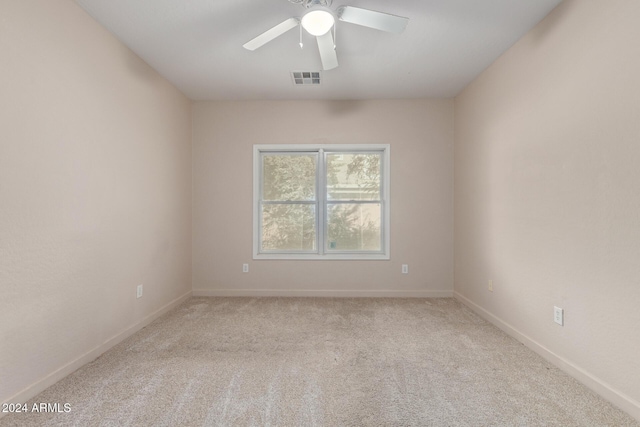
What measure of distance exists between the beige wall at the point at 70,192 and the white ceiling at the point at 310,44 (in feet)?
1.26

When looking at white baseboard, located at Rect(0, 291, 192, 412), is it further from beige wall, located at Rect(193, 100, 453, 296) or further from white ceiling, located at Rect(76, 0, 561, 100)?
white ceiling, located at Rect(76, 0, 561, 100)

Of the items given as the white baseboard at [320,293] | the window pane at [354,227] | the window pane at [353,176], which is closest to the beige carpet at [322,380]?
the white baseboard at [320,293]

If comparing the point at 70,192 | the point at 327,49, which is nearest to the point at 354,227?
the point at 327,49

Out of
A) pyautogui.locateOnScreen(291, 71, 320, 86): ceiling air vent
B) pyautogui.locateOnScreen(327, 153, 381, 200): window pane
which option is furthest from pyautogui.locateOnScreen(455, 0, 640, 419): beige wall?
pyautogui.locateOnScreen(291, 71, 320, 86): ceiling air vent

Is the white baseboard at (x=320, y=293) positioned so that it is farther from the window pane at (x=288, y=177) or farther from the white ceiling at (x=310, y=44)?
the white ceiling at (x=310, y=44)

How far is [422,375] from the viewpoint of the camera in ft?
6.75

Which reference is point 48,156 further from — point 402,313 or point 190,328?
point 402,313

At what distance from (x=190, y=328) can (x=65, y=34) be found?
8.22 ft

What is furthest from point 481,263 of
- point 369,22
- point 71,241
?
point 71,241

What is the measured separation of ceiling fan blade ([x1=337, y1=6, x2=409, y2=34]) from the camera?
1.86m

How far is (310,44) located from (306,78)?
0.68m

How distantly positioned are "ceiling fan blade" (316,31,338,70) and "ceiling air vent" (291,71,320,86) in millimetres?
850

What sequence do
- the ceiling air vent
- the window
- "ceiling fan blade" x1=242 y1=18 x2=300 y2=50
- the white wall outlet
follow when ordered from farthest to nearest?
the window, the ceiling air vent, the white wall outlet, "ceiling fan blade" x1=242 y1=18 x2=300 y2=50

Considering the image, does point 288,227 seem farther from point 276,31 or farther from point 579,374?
point 579,374
